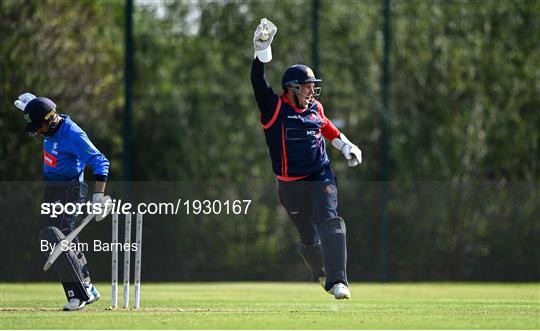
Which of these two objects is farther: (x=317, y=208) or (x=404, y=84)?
(x=404, y=84)

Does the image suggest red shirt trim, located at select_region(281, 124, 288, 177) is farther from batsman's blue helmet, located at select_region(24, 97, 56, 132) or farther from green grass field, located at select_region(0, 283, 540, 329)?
batsman's blue helmet, located at select_region(24, 97, 56, 132)

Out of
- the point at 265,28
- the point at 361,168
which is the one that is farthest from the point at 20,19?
the point at 265,28

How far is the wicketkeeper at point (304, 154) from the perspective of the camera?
10102mm

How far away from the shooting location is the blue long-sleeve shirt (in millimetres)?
10297

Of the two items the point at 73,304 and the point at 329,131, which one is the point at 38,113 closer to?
the point at 73,304

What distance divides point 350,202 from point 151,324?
31.8 feet

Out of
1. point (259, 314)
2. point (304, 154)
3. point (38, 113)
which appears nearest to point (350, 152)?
point (304, 154)

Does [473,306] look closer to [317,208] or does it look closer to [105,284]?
[317,208]

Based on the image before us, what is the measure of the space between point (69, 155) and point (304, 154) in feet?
6.67

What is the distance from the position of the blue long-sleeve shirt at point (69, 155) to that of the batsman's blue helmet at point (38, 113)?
162 mm

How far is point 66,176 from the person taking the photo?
1038cm

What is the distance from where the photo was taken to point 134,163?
18.7m

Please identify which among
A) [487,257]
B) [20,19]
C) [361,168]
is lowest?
[487,257]

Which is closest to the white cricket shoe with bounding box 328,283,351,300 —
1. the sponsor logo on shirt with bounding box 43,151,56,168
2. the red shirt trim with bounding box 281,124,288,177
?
the red shirt trim with bounding box 281,124,288,177
